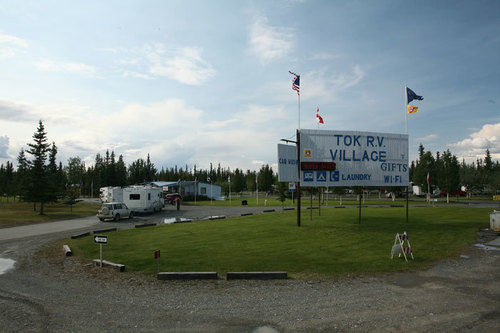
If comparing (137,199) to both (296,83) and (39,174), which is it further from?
(296,83)

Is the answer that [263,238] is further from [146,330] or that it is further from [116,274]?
[146,330]

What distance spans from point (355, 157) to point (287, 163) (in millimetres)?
6000

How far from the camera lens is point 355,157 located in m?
23.6

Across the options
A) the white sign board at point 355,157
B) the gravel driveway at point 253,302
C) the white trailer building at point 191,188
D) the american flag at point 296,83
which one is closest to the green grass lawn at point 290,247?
the gravel driveway at point 253,302

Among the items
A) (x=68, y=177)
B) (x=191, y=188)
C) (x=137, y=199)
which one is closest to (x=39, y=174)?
(x=137, y=199)

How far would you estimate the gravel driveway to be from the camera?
680 cm

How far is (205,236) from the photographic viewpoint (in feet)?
61.2

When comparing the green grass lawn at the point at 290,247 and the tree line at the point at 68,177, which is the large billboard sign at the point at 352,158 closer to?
the green grass lawn at the point at 290,247

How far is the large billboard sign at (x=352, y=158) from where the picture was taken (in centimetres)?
2272

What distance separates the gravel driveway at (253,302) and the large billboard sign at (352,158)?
11967 millimetres

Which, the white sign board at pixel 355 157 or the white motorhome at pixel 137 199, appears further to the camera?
the white motorhome at pixel 137 199

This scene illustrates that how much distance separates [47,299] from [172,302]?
3848 mm

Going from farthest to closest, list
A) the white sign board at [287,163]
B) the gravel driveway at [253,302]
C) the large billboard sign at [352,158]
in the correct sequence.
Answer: the large billboard sign at [352,158] < the white sign board at [287,163] < the gravel driveway at [253,302]

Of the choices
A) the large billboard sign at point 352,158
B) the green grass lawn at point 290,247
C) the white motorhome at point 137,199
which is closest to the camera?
the green grass lawn at point 290,247
